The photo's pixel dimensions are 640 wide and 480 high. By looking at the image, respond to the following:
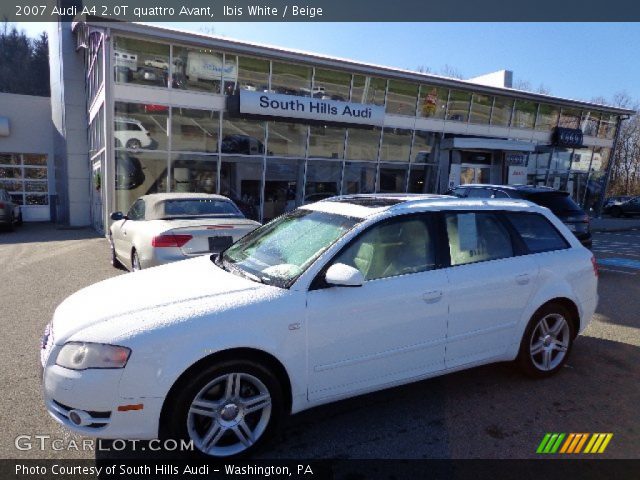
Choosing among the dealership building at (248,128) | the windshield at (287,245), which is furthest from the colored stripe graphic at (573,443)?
the dealership building at (248,128)

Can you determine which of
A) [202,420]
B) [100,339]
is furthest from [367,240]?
[100,339]

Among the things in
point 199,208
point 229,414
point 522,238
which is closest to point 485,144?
point 199,208

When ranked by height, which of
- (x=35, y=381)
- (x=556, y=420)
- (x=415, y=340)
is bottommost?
(x=35, y=381)

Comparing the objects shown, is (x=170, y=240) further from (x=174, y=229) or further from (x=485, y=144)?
(x=485, y=144)

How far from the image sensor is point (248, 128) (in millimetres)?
15195

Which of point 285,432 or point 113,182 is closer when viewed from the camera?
point 285,432

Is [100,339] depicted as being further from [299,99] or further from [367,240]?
[299,99]

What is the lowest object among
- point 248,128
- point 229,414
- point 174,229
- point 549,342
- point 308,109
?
point 229,414

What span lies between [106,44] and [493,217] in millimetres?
12546

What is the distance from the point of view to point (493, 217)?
13.0 feet

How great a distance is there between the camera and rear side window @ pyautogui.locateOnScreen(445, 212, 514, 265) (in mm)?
3605

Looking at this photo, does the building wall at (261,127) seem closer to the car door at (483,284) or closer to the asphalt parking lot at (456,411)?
the asphalt parking lot at (456,411)

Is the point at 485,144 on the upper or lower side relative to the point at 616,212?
upper

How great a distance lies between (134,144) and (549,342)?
12.7m
